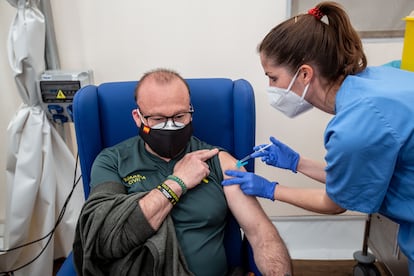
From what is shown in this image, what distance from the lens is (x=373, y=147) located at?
99 cm

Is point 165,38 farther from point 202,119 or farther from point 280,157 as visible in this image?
point 280,157

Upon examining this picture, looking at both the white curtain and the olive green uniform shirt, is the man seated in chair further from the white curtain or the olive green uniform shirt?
the white curtain

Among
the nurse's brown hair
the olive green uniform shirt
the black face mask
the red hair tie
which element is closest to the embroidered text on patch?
the olive green uniform shirt

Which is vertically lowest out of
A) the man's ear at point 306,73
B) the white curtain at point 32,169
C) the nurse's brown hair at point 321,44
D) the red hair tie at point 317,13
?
the white curtain at point 32,169

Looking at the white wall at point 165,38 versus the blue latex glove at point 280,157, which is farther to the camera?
the white wall at point 165,38

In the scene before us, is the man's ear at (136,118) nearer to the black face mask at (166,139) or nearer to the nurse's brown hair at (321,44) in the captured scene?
the black face mask at (166,139)

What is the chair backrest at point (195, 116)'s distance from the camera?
1382 mm

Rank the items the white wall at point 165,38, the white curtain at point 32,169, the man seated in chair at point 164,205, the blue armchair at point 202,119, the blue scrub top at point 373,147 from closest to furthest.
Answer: the blue scrub top at point 373,147
the man seated in chair at point 164,205
the blue armchair at point 202,119
the white curtain at point 32,169
the white wall at point 165,38

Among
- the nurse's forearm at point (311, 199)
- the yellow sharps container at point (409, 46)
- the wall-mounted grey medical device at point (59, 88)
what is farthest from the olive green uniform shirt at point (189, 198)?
the yellow sharps container at point (409, 46)

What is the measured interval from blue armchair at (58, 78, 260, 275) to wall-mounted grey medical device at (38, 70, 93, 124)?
0.38 m

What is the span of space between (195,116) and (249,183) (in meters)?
0.35

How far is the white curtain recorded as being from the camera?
5.51 ft

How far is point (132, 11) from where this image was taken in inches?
74.0

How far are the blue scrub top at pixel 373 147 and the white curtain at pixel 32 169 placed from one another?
1336 millimetres
